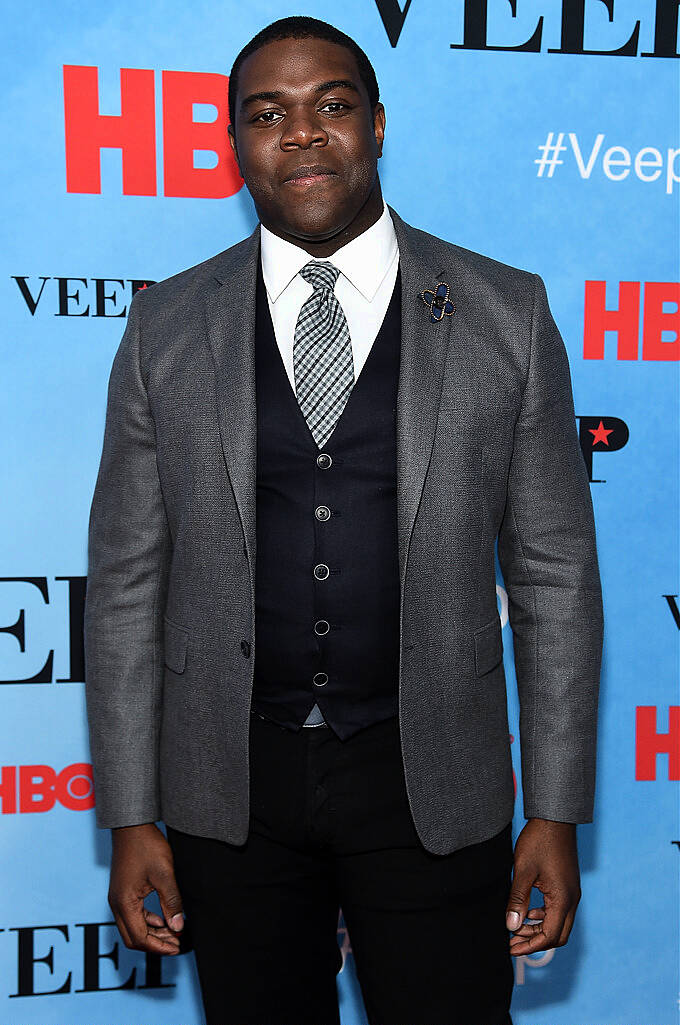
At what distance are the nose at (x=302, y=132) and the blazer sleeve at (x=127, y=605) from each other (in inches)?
13.6

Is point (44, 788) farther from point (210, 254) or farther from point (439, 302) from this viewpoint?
point (439, 302)

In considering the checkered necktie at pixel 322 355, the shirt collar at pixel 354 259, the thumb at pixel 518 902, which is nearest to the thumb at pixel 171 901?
the thumb at pixel 518 902

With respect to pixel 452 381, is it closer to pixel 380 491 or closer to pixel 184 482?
pixel 380 491

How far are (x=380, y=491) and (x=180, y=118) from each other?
3.51 feet

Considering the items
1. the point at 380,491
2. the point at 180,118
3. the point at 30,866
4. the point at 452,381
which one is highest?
the point at 180,118

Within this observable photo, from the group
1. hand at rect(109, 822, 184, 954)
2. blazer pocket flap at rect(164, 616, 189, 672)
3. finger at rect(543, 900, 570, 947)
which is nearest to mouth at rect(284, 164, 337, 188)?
blazer pocket flap at rect(164, 616, 189, 672)

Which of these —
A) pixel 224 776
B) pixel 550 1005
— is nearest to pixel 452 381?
pixel 224 776

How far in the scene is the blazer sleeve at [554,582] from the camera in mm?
1319

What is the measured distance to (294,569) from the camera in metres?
1.27

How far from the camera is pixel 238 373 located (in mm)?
1283

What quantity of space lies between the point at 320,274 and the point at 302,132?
0.60 feet

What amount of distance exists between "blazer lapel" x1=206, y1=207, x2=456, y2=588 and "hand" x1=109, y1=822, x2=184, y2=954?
46 centimetres

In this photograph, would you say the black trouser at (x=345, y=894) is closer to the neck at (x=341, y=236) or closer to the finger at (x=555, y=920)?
the finger at (x=555, y=920)

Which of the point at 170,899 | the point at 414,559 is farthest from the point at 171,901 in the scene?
the point at 414,559
